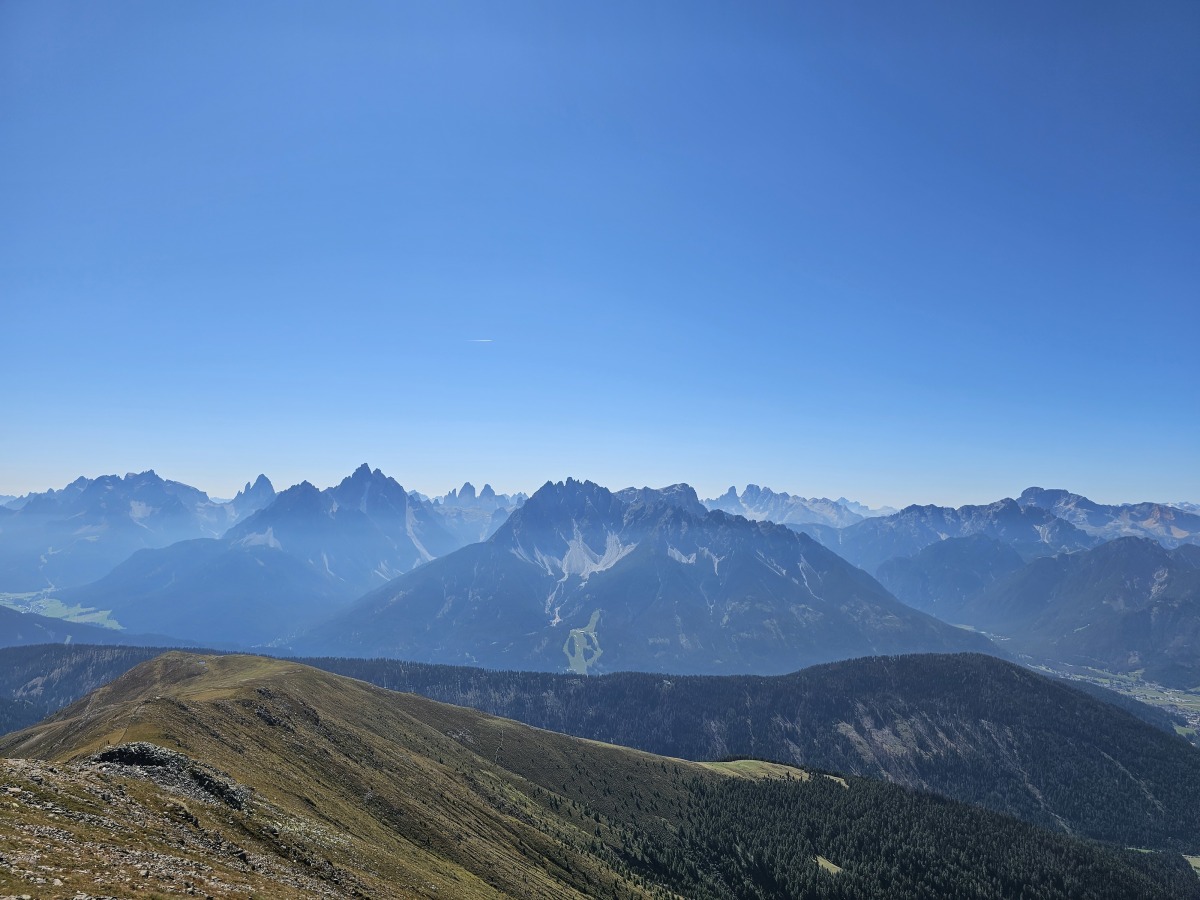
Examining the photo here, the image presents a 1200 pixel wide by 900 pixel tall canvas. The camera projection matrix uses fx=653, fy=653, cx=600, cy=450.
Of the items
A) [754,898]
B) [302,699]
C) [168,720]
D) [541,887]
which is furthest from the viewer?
[754,898]

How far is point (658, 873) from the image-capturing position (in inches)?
7657

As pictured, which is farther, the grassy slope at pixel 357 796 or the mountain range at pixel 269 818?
the grassy slope at pixel 357 796

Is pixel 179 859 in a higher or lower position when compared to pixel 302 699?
higher

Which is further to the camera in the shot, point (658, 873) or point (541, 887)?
point (658, 873)

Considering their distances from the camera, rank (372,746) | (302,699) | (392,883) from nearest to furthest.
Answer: (392,883), (372,746), (302,699)

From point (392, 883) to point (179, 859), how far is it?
1444 inches

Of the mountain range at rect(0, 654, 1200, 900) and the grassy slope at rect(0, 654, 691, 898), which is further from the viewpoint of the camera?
the grassy slope at rect(0, 654, 691, 898)

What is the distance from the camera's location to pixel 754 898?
650 feet

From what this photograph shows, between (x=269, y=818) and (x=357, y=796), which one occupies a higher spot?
(x=269, y=818)

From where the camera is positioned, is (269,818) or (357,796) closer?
(269,818)

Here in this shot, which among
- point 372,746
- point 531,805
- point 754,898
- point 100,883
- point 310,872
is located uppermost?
point 100,883

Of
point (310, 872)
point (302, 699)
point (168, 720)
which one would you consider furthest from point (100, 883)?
point (302, 699)

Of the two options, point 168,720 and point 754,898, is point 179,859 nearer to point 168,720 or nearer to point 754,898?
point 168,720

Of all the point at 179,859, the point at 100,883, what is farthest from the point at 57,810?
the point at 100,883
